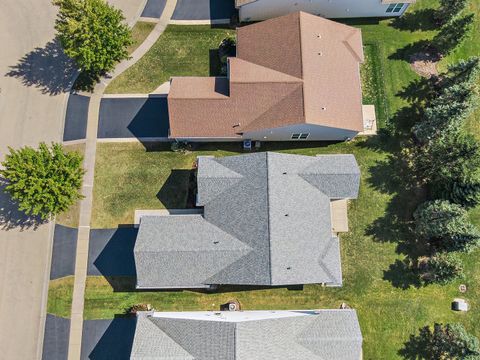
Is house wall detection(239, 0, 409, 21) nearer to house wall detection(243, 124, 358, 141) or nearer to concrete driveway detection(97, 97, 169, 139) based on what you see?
concrete driveway detection(97, 97, 169, 139)

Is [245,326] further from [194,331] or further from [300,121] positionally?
[300,121]

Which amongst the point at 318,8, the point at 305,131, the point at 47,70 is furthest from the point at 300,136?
the point at 47,70

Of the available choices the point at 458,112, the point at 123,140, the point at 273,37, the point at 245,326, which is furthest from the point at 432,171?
the point at 123,140

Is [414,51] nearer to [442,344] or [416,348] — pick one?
[442,344]

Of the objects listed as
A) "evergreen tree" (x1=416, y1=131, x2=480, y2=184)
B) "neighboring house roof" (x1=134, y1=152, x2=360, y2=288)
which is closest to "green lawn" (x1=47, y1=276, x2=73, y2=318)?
"neighboring house roof" (x1=134, y1=152, x2=360, y2=288)

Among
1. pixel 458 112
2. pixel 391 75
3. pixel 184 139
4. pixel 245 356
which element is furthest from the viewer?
pixel 391 75

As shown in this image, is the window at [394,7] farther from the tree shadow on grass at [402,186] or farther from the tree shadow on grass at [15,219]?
the tree shadow on grass at [15,219]

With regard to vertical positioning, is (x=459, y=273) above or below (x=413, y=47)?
below
